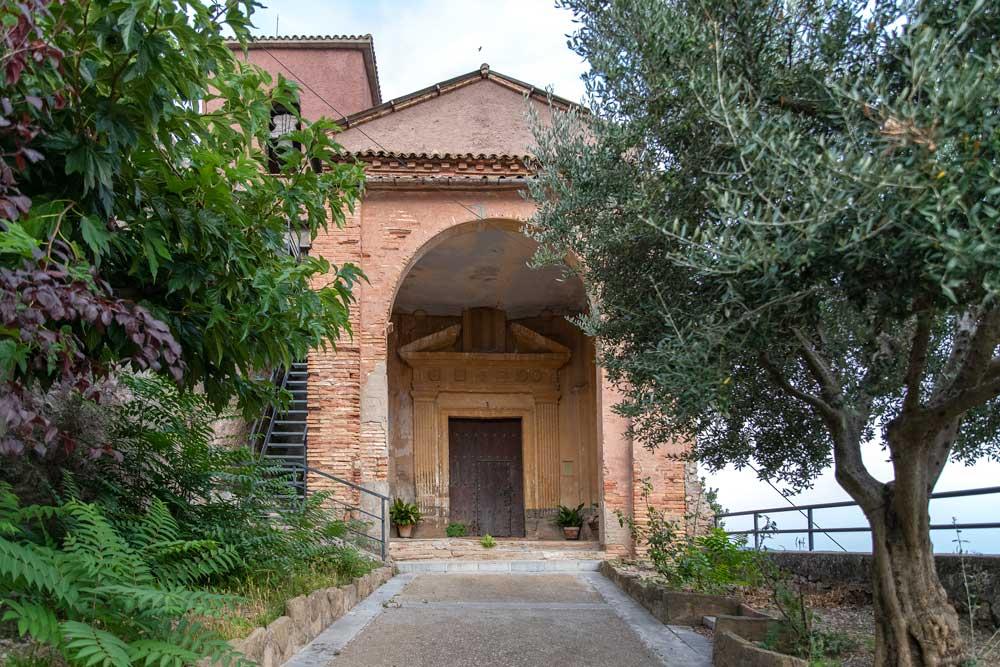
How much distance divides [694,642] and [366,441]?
729 cm

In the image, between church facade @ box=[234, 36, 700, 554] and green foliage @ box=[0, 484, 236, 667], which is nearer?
green foliage @ box=[0, 484, 236, 667]

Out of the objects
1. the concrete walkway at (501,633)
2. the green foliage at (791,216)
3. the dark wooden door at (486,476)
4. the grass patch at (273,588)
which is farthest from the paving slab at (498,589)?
the dark wooden door at (486,476)

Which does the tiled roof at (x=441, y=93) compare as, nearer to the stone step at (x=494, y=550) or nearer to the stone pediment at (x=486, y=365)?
the stone pediment at (x=486, y=365)

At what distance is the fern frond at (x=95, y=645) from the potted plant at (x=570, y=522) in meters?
12.8

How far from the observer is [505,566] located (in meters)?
11.2

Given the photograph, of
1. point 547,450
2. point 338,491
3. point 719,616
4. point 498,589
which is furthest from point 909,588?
point 547,450

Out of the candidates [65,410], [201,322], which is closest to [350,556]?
[65,410]

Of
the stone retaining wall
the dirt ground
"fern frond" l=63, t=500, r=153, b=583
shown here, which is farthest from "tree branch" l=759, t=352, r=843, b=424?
"fern frond" l=63, t=500, r=153, b=583

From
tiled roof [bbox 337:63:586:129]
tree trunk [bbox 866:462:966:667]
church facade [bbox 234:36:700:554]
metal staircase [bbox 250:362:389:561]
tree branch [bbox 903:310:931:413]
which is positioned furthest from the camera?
tiled roof [bbox 337:63:586:129]

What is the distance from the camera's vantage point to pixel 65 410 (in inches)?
209

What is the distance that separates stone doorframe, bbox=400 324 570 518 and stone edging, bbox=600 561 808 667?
22.8 ft

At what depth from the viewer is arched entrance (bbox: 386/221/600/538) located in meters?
16.8

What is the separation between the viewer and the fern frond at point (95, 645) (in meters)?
2.95

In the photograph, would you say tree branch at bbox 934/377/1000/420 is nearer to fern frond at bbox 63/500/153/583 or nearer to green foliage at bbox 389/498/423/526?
fern frond at bbox 63/500/153/583
